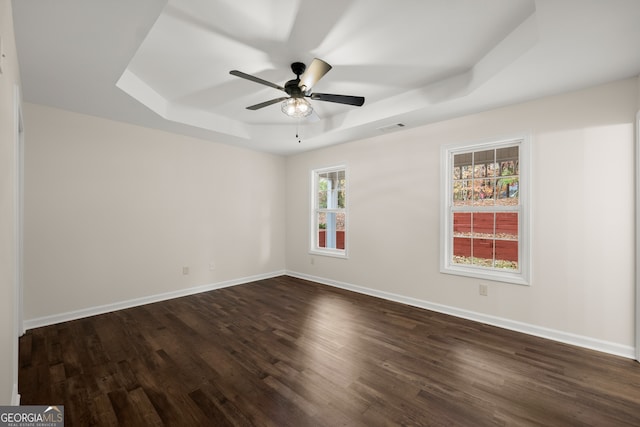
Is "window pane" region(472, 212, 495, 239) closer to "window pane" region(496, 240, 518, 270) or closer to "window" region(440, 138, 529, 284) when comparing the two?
"window" region(440, 138, 529, 284)

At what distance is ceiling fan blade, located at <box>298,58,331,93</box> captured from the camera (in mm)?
2156

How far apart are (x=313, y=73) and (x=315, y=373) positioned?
2.51 metres

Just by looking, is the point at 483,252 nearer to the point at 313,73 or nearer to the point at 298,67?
the point at 313,73

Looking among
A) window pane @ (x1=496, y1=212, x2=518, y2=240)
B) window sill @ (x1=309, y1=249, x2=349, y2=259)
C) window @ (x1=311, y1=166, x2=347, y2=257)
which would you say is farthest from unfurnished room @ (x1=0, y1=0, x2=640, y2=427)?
window @ (x1=311, y1=166, x2=347, y2=257)

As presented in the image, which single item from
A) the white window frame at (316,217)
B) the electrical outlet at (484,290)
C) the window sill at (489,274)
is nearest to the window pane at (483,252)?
the window sill at (489,274)

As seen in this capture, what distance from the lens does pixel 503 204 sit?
319 centimetres

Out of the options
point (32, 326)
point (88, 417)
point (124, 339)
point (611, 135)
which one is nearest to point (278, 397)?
point (88, 417)

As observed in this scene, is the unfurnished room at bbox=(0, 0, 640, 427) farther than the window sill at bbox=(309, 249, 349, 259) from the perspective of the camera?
No

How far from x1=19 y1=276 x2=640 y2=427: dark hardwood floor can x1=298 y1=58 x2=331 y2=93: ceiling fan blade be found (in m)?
2.50

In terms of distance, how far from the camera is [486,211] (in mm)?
3303

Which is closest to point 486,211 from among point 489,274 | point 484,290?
point 489,274

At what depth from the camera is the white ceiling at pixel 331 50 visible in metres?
1.81

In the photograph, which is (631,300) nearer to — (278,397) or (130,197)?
(278,397)

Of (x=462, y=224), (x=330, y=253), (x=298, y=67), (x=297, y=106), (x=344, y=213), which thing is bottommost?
(x=330, y=253)
